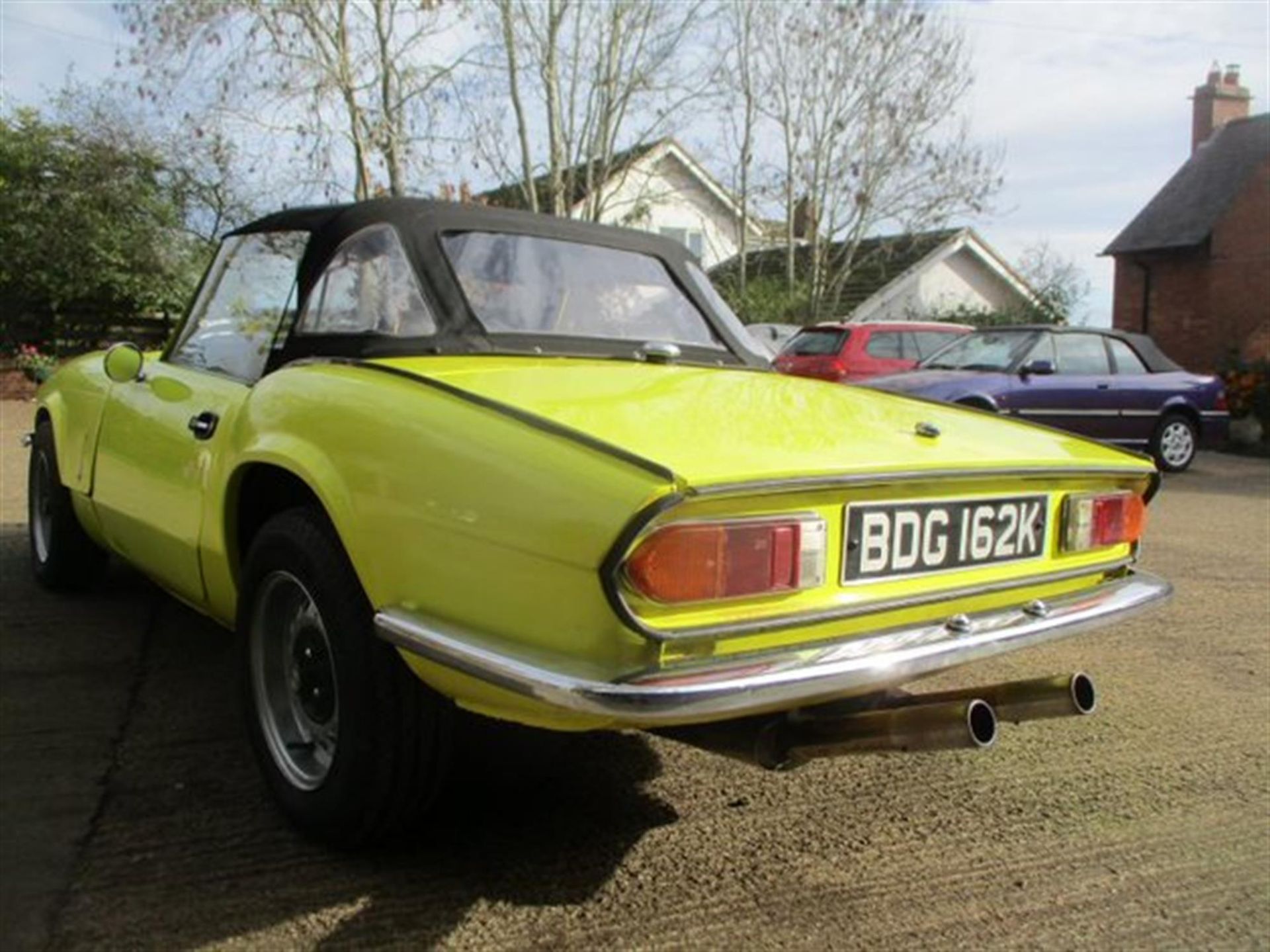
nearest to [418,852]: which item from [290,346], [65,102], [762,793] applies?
[762,793]

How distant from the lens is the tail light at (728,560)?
6.45 feet

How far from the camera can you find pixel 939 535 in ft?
7.93

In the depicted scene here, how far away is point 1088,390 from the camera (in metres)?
11.0

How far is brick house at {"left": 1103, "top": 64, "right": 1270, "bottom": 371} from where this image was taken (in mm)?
18812

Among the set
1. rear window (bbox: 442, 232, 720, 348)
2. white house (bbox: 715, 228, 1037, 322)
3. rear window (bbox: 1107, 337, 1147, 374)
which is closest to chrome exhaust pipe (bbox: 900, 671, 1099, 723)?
rear window (bbox: 442, 232, 720, 348)

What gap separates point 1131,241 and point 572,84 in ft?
37.0

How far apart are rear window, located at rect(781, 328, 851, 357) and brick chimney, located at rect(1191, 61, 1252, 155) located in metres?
14.6

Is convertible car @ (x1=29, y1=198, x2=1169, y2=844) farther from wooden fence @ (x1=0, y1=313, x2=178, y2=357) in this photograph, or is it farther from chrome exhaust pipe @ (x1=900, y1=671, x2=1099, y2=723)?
wooden fence @ (x1=0, y1=313, x2=178, y2=357)

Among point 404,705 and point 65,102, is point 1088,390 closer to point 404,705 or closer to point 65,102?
point 404,705

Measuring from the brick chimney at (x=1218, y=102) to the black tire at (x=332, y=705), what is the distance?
24.8 metres

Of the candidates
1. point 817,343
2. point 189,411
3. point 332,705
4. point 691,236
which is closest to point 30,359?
point 817,343

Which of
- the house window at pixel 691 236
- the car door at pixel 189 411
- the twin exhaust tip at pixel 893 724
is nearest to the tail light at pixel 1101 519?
the twin exhaust tip at pixel 893 724

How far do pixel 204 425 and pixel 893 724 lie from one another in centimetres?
210

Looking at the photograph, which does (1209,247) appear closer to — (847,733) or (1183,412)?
(1183,412)
